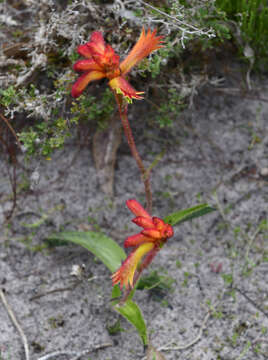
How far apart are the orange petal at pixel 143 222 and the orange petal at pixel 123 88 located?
1.29 ft

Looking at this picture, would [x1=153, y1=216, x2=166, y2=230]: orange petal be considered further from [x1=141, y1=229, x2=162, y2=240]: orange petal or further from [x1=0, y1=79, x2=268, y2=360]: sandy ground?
[x1=0, y1=79, x2=268, y2=360]: sandy ground

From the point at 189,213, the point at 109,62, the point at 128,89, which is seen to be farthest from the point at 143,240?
the point at 109,62

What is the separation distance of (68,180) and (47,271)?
522mm

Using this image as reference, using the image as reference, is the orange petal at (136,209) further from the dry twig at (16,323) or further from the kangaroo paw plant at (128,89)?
the dry twig at (16,323)

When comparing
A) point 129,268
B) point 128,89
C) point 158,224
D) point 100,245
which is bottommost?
point 100,245

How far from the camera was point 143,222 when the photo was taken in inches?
59.4

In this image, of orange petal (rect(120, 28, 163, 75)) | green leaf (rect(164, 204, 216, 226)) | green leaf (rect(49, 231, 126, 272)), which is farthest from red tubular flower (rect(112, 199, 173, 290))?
orange petal (rect(120, 28, 163, 75))

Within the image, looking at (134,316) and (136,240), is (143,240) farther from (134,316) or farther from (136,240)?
(134,316)

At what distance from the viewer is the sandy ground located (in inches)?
72.9

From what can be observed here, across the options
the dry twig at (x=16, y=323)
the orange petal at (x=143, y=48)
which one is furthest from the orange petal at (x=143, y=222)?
the dry twig at (x=16, y=323)

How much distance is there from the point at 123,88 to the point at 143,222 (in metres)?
0.44

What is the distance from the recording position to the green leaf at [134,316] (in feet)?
5.59

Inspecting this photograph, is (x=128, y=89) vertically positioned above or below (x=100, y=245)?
above

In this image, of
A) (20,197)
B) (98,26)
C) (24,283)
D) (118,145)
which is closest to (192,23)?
(98,26)
